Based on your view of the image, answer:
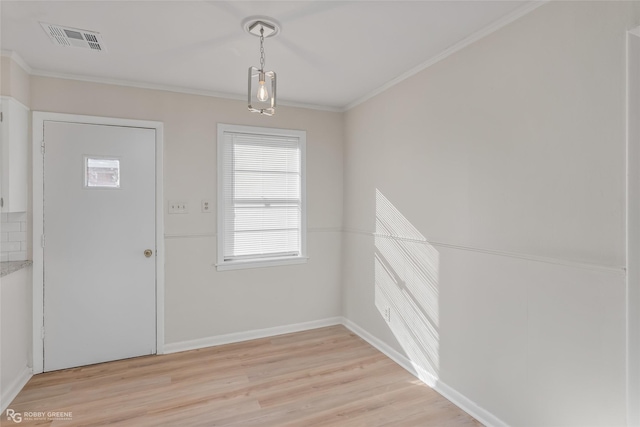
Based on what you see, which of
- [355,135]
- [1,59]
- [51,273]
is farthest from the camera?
[355,135]

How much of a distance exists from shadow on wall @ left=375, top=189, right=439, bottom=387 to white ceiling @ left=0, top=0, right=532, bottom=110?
1.31 m

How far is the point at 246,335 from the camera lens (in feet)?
11.7

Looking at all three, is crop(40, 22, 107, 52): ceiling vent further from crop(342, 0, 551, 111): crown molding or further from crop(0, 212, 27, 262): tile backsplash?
crop(342, 0, 551, 111): crown molding

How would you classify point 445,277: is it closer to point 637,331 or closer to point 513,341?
point 513,341

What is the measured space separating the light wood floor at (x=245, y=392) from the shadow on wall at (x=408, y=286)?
0.25 m

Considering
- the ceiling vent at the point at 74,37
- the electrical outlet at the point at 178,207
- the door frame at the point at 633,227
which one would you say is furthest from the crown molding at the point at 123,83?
the door frame at the point at 633,227

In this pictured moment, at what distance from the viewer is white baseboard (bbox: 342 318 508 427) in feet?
7.16

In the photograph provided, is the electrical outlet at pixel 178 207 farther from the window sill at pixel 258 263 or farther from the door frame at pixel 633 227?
the door frame at pixel 633 227

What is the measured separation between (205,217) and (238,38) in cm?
177

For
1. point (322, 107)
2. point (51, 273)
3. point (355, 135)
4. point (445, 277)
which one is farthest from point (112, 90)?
point (445, 277)

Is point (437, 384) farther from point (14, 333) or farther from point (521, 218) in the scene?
point (14, 333)

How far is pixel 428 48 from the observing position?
8.02 feet

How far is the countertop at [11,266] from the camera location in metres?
2.40

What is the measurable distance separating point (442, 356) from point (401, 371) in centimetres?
50
